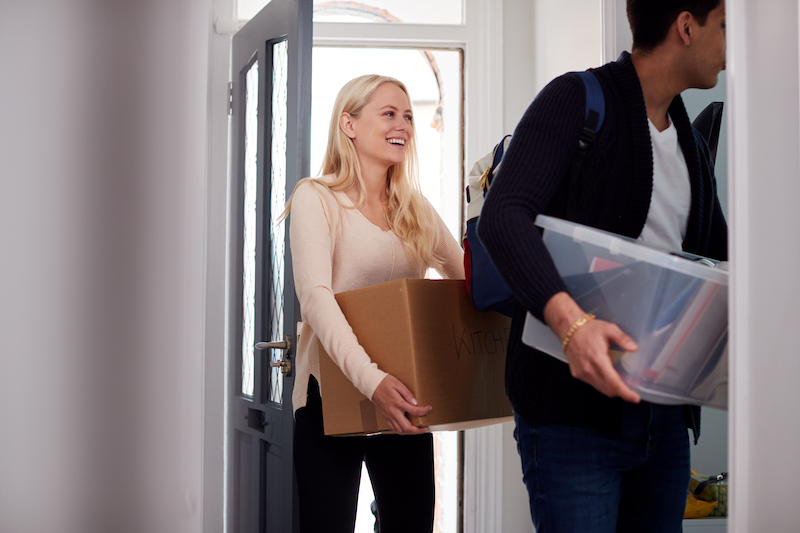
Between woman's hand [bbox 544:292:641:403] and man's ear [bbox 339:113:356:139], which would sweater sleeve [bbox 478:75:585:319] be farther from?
man's ear [bbox 339:113:356:139]

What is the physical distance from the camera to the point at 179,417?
0.42m

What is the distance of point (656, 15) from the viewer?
3.00 feet

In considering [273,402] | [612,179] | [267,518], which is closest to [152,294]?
[612,179]

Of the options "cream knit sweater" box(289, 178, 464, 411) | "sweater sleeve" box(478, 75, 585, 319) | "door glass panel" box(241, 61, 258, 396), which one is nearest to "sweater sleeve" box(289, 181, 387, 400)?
"cream knit sweater" box(289, 178, 464, 411)

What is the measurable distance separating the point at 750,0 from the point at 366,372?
84cm

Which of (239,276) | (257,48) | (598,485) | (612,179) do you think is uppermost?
(257,48)

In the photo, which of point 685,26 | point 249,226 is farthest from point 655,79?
point 249,226

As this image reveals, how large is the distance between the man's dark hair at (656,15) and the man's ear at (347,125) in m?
0.76

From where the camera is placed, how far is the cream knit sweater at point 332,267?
45.7 inches

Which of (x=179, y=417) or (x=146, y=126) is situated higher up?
(x=146, y=126)

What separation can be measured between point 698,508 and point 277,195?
1.87 metres

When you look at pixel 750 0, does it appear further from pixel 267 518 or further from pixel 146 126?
pixel 267 518

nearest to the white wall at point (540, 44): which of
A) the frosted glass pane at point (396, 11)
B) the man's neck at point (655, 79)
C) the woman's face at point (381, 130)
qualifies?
the frosted glass pane at point (396, 11)

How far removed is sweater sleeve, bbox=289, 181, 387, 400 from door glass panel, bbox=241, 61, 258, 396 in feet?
3.45
